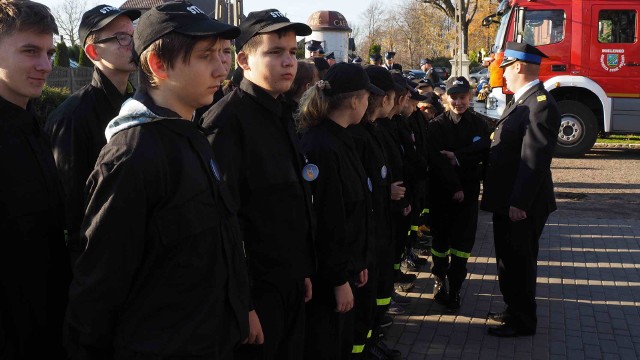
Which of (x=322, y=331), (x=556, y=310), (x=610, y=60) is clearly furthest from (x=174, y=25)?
(x=610, y=60)

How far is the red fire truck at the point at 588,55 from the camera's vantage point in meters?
14.1

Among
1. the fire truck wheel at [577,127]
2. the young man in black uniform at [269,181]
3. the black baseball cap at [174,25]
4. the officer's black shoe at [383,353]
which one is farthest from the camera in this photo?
the fire truck wheel at [577,127]

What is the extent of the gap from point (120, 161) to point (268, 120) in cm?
105

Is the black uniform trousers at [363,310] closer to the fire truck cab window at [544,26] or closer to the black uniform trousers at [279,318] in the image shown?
the black uniform trousers at [279,318]

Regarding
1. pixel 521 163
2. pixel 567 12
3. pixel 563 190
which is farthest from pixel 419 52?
pixel 521 163

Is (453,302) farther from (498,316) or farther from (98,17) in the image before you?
(98,17)

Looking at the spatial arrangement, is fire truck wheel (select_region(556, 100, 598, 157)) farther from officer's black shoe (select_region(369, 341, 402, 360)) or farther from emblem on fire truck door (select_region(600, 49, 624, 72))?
officer's black shoe (select_region(369, 341, 402, 360))

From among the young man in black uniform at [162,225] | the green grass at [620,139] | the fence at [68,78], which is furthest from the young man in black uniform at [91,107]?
the fence at [68,78]

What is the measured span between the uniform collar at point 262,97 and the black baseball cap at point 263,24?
→ 0.22 meters

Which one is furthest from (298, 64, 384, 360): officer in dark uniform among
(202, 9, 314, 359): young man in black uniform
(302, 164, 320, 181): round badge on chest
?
(202, 9, 314, 359): young man in black uniform

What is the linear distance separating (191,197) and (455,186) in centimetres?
382

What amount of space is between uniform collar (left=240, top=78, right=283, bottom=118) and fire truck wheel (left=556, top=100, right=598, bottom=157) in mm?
12641

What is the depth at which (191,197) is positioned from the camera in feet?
6.83

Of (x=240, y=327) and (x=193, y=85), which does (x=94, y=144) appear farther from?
(x=240, y=327)
